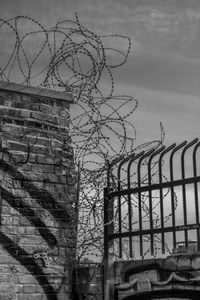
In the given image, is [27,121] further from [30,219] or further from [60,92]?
[30,219]

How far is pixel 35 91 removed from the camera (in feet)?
21.2

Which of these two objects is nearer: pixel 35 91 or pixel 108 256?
pixel 108 256

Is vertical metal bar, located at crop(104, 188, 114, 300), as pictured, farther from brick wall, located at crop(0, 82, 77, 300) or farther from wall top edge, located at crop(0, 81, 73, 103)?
wall top edge, located at crop(0, 81, 73, 103)

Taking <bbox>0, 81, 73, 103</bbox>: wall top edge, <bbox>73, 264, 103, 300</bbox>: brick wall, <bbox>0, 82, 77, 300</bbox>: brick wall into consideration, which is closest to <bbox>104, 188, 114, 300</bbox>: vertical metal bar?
<bbox>73, 264, 103, 300</bbox>: brick wall

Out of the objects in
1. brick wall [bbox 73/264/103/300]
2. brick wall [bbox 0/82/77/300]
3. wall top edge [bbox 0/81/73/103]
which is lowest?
brick wall [bbox 73/264/103/300]

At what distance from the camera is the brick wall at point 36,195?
6.01 m

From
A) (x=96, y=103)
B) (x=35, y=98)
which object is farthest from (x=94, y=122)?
(x=35, y=98)

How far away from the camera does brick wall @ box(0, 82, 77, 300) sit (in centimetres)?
601

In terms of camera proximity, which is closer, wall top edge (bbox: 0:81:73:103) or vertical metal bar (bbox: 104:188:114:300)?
vertical metal bar (bbox: 104:188:114:300)

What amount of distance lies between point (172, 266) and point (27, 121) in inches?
88.6

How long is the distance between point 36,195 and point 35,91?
1.17 meters

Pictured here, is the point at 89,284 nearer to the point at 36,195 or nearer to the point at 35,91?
the point at 36,195

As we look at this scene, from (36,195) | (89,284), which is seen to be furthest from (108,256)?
(36,195)

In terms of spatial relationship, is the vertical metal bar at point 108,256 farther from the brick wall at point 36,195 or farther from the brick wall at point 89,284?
the brick wall at point 36,195
